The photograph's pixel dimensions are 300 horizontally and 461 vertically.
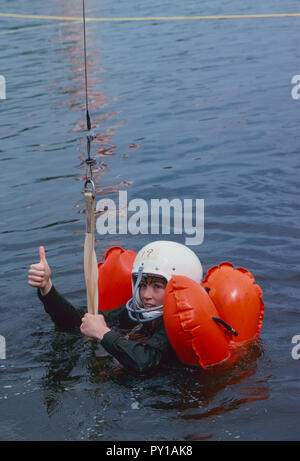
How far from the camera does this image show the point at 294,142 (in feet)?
34.4

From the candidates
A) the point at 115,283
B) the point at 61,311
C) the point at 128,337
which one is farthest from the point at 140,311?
the point at 115,283

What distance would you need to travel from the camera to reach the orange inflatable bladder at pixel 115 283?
5723 millimetres

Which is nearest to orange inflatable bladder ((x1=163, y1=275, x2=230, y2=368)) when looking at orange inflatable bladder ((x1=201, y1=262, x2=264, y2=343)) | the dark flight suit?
the dark flight suit

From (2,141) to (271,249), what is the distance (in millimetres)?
6369

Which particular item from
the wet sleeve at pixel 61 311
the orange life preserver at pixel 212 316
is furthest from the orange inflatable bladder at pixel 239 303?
the wet sleeve at pixel 61 311

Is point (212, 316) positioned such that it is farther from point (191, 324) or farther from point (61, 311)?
point (61, 311)

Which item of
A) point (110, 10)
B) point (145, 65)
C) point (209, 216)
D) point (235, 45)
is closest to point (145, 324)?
point (209, 216)

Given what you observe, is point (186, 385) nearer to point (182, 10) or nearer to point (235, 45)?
point (235, 45)

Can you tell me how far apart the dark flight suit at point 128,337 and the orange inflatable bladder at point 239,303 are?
1.57ft

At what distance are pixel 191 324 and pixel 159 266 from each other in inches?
23.6

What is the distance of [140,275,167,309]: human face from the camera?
5060 millimetres

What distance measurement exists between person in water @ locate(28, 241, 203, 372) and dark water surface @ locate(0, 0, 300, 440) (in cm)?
20

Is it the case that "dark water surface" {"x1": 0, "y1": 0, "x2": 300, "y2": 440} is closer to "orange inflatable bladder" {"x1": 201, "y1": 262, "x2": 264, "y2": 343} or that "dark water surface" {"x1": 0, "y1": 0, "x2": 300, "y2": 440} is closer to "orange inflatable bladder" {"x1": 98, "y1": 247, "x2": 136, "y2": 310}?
"orange inflatable bladder" {"x1": 201, "y1": 262, "x2": 264, "y2": 343}

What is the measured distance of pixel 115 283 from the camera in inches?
226
